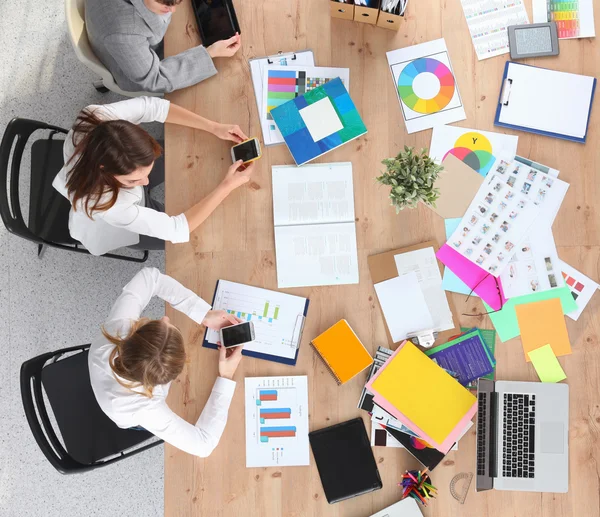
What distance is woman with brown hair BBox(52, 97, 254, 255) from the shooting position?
1.45 metres

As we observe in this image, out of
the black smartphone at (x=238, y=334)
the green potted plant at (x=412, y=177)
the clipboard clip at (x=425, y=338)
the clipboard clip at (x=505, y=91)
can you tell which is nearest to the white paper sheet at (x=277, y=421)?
the black smartphone at (x=238, y=334)

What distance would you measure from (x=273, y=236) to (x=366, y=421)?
2.10 ft

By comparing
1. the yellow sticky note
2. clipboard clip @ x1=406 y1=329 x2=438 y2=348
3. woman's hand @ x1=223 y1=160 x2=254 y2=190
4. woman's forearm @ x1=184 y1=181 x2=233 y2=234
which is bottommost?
the yellow sticky note

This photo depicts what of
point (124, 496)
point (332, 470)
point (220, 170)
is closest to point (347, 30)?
point (220, 170)

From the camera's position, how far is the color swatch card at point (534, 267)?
5.45 feet

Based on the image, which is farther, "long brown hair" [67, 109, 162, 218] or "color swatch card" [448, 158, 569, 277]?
"color swatch card" [448, 158, 569, 277]

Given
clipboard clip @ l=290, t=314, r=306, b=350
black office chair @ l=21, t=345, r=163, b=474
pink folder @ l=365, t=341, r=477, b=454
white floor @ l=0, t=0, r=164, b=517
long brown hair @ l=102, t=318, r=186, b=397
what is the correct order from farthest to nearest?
white floor @ l=0, t=0, r=164, b=517 < black office chair @ l=21, t=345, r=163, b=474 < clipboard clip @ l=290, t=314, r=306, b=350 < pink folder @ l=365, t=341, r=477, b=454 < long brown hair @ l=102, t=318, r=186, b=397

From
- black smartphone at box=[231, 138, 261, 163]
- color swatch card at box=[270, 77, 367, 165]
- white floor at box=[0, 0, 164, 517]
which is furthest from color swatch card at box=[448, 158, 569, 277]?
white floor at box=[0, 0, 164, 517]

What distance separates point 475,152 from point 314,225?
0.57 m

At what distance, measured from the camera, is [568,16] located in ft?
5.67

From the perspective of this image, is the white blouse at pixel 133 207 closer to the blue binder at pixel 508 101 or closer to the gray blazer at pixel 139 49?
the gray blazer at pixel 139 49

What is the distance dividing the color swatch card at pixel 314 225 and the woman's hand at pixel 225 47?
408 millimetres

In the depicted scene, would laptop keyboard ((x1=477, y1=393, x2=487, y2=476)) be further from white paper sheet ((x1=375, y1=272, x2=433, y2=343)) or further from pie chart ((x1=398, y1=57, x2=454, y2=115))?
pie chart ((x1=398, y1=57, x2=454, y2=115))

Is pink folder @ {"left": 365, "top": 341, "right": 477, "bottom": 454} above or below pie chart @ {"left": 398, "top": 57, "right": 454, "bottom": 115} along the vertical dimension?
below
